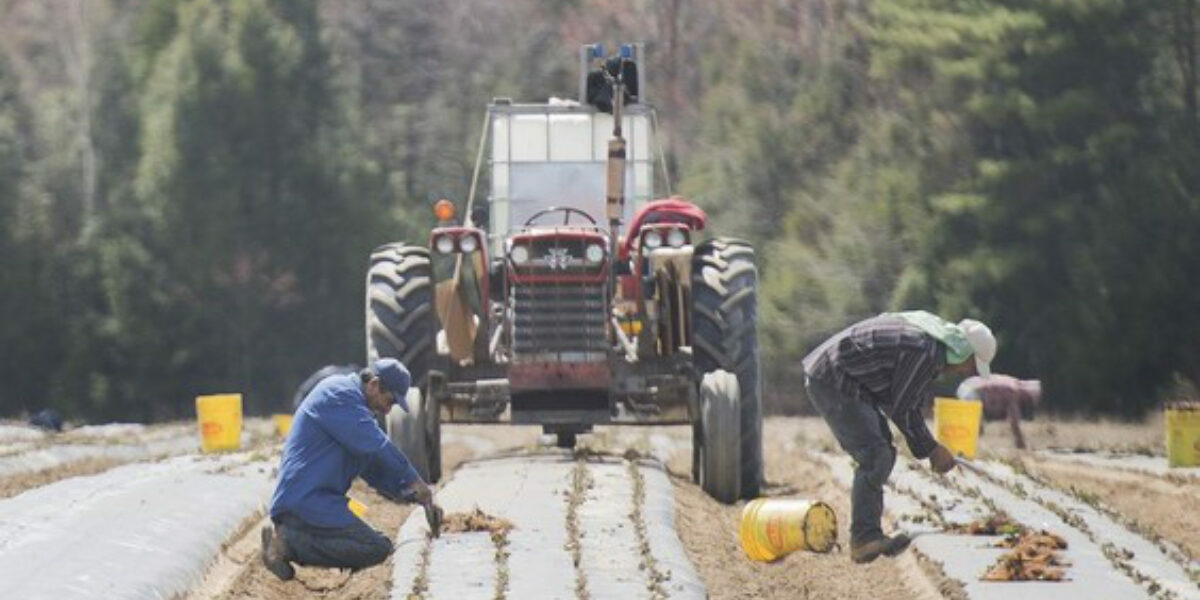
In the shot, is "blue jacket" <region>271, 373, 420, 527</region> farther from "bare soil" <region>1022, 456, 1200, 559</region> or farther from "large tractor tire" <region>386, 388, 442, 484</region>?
"large tractor tire" <region>386, 388, 442, 484</region>

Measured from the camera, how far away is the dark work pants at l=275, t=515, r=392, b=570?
46.4 ft

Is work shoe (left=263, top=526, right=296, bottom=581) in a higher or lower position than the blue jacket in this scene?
lower

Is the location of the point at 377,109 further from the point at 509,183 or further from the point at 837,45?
the point at 509,183

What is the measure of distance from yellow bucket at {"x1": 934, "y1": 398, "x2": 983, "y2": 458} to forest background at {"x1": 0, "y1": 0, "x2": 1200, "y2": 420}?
14.6m

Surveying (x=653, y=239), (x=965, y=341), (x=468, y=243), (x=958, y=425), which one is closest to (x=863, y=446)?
(x=965, y=341)

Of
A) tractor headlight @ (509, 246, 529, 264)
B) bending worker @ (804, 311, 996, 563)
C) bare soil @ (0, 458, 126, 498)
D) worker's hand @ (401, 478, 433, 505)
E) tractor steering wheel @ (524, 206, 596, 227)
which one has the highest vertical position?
tractor steering wheel @ (524, 206, 596, 227)

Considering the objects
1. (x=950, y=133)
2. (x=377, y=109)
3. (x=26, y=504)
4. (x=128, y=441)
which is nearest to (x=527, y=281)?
(x=26, y=504)

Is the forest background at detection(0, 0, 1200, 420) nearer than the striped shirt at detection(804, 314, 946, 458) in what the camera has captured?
No

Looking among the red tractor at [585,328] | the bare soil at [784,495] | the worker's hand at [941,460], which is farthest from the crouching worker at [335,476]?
the red tractor at [585,328]

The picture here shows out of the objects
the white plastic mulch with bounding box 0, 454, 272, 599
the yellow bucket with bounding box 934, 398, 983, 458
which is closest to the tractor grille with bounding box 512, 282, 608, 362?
the white plastic mulch with bounding box 0, 454, 272, 599

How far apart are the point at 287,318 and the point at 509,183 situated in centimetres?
2873

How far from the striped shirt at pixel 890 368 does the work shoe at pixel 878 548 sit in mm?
507

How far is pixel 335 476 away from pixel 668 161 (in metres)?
37.3

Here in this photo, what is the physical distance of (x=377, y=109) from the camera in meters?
59.3
